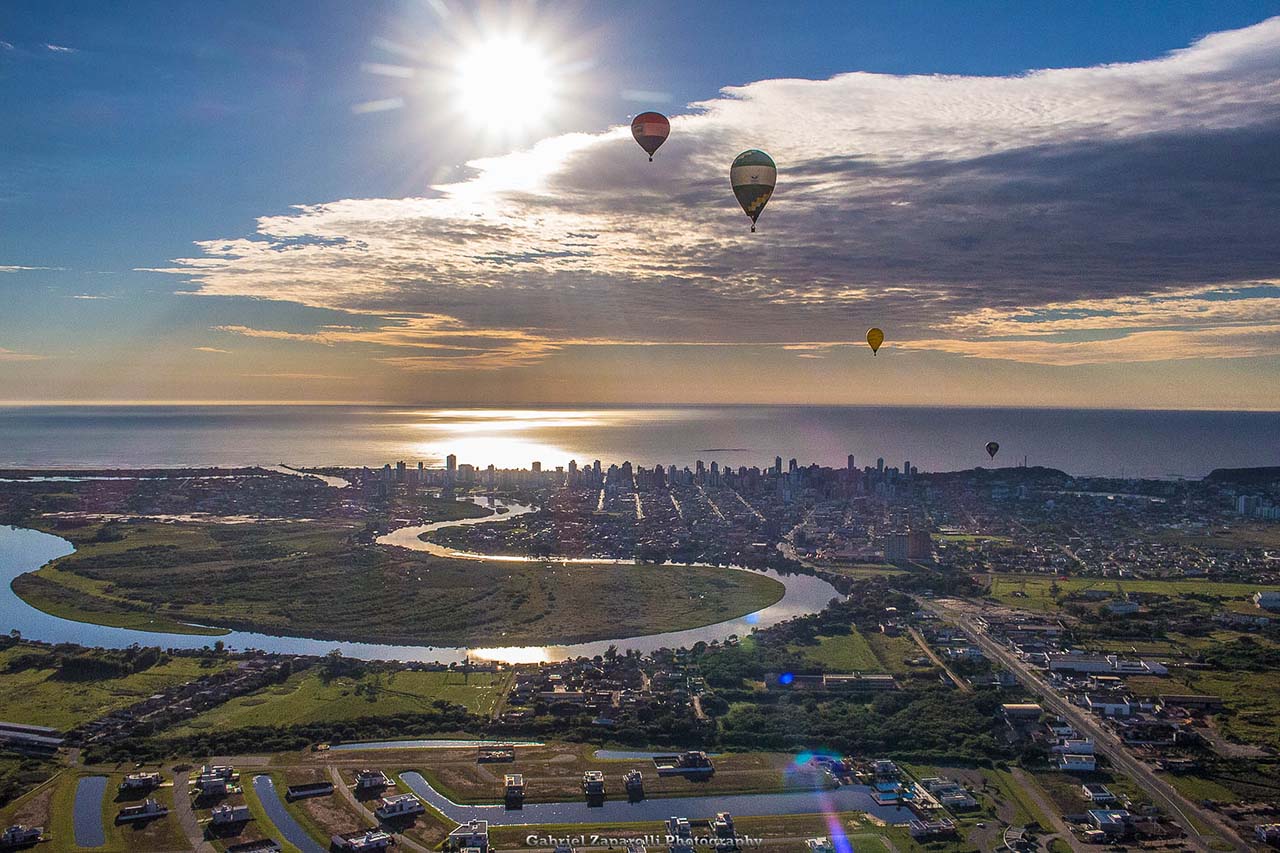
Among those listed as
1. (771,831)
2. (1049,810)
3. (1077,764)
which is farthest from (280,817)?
(1077,764)

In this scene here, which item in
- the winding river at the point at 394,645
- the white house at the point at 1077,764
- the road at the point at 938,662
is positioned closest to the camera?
the white house at the point at 1077,764

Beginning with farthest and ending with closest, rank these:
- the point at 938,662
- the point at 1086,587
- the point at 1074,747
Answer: the point at 1086,587
the point at 938,662
the point at 1074,747

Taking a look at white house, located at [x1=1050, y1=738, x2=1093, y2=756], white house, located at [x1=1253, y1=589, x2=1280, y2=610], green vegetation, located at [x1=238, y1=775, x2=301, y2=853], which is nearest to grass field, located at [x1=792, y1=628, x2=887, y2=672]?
white house, located at [x1=1050, y1=738, x2=1093, y2=756]

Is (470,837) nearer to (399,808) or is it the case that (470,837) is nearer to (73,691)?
(399,808)

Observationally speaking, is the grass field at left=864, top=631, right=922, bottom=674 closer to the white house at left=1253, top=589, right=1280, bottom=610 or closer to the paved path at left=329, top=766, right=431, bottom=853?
the white house at left=1253, top=589, right=1280, bottom=610

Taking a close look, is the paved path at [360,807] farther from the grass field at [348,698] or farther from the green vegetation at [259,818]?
the grass field at [348,698]

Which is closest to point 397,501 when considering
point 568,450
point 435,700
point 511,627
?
point 511,627

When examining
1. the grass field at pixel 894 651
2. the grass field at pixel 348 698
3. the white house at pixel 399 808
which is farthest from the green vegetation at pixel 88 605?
the grass field at pixel 894 651
